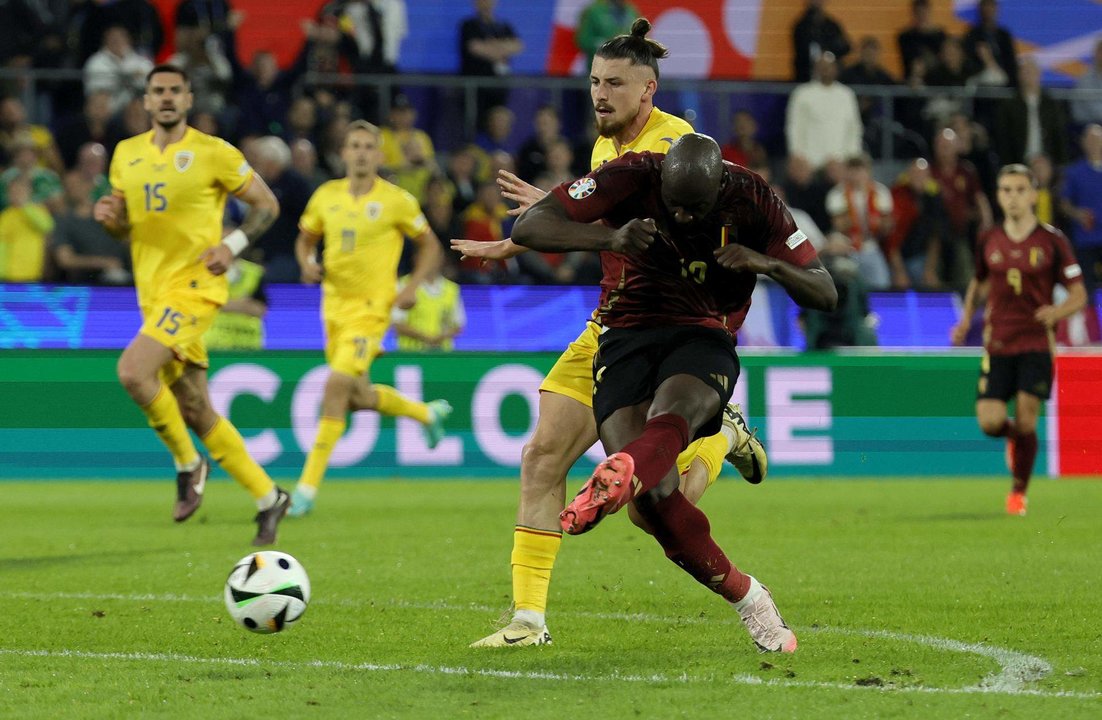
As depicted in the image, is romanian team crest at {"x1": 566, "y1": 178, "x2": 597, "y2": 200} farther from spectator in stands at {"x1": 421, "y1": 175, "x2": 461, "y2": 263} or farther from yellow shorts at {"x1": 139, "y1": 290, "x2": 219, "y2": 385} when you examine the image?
spectator in stands at {"x1": 421, "y1": 175, "x2": 461, "y2": 263}

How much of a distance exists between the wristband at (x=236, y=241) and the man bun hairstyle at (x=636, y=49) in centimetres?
407

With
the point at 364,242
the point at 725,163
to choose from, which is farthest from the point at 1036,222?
the point at 725,163

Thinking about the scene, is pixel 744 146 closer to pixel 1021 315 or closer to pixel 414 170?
pixel 414 170

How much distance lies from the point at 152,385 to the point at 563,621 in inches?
152

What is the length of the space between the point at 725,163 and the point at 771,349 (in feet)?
32.5

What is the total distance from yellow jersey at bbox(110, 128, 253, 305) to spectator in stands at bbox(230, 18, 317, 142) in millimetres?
7408

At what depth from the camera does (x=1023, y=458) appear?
12336 mm

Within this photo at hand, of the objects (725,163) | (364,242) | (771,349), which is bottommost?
(771,349)

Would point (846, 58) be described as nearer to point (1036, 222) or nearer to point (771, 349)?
point (771, 349)

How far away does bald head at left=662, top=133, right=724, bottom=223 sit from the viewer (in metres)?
5.62

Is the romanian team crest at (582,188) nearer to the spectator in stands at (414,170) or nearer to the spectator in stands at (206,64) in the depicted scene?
the spectator in stands at (414,170)

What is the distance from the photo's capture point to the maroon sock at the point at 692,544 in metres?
5.72

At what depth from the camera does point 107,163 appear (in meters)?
16.9

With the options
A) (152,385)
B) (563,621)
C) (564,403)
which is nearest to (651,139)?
(564,403)
